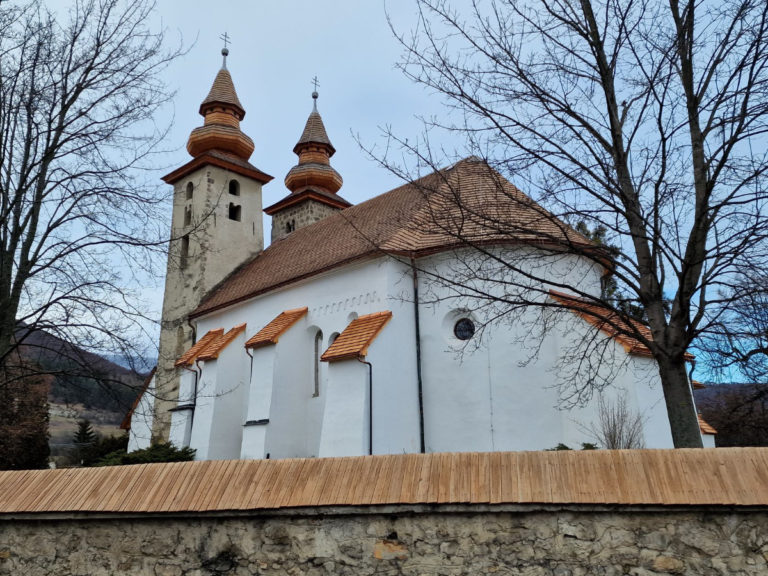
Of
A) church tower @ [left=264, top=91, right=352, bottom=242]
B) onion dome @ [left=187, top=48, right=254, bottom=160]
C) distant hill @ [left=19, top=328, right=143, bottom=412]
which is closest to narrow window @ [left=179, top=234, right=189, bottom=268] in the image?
onion dome @ [left=187, top=48, right=254, bottom=160]

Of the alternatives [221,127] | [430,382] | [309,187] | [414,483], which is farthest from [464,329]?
[309,187]

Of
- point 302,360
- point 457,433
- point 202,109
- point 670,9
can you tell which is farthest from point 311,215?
point 670,9

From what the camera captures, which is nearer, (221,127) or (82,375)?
(82,375)

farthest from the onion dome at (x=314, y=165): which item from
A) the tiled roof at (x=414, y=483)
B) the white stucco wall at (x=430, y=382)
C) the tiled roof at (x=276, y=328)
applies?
the tiled roof at (x=414, y=483)

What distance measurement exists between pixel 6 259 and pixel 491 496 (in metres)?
6.79

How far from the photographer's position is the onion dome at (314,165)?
28375mm

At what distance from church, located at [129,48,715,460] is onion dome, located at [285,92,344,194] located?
22.6 feet

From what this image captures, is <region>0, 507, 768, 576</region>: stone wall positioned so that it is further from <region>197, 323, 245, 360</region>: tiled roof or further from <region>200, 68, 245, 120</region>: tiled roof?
<region>200, 68, 245, 120</region>: tiled roof

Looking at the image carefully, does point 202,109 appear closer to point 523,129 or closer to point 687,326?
point 523,129

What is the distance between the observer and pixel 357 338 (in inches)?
519

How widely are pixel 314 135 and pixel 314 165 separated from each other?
2.05m

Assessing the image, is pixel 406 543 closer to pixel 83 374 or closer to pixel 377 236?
pixel 83 374

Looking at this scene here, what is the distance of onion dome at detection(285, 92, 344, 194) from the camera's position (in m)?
28.4

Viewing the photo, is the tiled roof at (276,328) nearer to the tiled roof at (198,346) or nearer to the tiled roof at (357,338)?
the tiled roof at (357,338)
